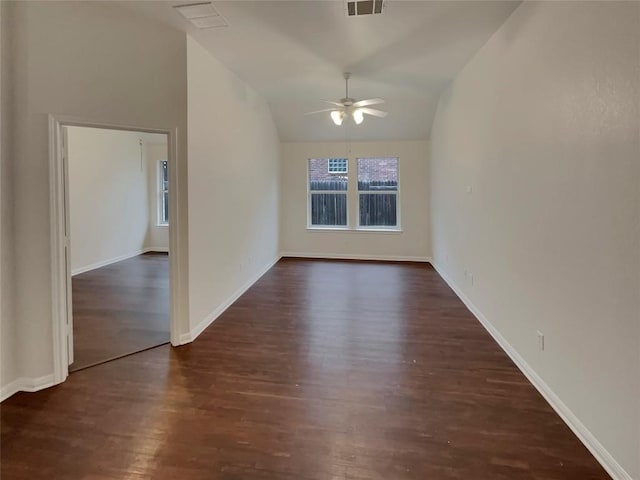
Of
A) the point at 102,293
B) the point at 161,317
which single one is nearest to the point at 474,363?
the point at 161,317

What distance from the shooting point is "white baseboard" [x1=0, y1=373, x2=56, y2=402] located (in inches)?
98.7

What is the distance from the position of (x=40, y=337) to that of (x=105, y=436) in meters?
1.01

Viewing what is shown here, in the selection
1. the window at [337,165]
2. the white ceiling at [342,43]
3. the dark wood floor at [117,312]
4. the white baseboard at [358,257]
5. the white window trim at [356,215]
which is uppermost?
the white ceiling at [342,43]

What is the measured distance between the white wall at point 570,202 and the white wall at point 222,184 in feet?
9.12

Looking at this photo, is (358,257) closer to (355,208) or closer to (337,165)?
(355,208)

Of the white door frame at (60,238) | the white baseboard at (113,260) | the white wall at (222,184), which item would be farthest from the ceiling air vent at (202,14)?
the white baseboard at (113,260)

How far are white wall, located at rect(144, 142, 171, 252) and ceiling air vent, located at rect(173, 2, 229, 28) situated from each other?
5.86 m

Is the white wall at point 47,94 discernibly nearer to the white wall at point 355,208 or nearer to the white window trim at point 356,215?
the white wall at point 355,208

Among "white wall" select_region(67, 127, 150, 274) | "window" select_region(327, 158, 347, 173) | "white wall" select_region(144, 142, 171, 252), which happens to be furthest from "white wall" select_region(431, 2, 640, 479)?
"white wall" select_region(144, 142, 171, 252)

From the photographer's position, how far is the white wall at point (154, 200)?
8.27 m

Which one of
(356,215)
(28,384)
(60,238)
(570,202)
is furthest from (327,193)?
(28,384)

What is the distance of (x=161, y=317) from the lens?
4.04 m

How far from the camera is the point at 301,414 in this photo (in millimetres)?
2307

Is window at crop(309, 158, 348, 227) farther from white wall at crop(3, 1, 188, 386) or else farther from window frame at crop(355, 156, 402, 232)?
white wall at crop(3, 1, 188, 386)
